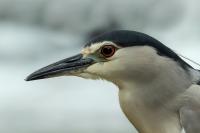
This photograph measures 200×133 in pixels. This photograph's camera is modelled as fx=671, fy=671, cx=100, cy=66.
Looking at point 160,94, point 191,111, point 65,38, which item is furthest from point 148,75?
point 65,38

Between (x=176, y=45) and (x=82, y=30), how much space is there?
113 cm

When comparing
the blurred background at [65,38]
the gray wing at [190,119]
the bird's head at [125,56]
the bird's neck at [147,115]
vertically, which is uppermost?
the blurred background at [65,38]

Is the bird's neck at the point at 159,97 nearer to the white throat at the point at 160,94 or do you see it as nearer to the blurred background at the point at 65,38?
the white throat at the point at 160,94

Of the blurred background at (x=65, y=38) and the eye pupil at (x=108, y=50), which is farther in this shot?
the blurred background at (x=65, y=38)

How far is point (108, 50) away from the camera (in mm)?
2039

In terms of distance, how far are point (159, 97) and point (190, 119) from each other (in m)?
0.12

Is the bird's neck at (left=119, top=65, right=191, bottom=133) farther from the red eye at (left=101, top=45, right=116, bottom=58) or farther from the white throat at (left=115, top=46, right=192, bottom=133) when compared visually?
the red eye at (left=101, top=45, right=116, bottom=58)

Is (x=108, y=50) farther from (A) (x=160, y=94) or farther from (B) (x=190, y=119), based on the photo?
(B) (x=190, y=119)

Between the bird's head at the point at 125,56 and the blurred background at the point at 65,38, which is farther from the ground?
the blurred background at the point at 65,38

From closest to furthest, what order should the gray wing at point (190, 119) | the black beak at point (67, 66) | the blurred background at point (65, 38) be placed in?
the gray wing at point (190, 119) < the black beak at point (67, 66) < the blurred background at point (65, 38)

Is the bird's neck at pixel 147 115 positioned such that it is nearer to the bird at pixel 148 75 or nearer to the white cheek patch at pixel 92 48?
the bird at pixel 148 75

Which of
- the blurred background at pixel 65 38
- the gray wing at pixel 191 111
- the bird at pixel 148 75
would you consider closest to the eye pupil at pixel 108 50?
the bird at pixel 148 75

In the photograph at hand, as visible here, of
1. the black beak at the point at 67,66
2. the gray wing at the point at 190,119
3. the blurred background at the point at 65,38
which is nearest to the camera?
the gray wing at the point at 190,119

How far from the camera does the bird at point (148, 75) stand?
204cm
